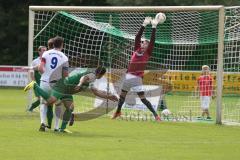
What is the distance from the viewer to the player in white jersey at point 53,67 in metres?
15.6

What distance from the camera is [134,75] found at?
19703mm

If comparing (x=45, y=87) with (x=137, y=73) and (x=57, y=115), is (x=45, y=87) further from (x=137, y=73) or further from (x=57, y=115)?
(x=137, y=73)

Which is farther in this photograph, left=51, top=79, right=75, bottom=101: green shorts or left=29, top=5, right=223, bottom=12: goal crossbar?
left=29, top=5, right=223, bottom=12: goal crossbar

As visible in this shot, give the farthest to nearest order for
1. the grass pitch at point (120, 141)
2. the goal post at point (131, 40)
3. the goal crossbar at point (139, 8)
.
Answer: the goal post at point (131, 40), the goal crossbar at point (139, 8), the grass pitch at point (120, 141)

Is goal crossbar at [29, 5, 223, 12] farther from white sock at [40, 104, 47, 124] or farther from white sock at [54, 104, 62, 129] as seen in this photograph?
white sock at [40, 104, 47, 124]

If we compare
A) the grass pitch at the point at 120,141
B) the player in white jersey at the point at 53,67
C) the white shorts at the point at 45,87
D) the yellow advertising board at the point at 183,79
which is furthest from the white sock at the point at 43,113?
the yellow advertising board at the point at 183,79

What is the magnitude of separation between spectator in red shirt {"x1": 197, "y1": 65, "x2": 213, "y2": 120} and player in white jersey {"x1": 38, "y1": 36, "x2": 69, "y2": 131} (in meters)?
6.22

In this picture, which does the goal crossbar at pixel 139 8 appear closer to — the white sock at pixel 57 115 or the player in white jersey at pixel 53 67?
the player in white jersey at pixel 53 67

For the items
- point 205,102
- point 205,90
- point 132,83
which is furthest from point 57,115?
point 205,90

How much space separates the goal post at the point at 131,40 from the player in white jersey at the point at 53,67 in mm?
5005

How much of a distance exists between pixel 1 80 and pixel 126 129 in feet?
79.4

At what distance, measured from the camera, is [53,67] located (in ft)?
51.3

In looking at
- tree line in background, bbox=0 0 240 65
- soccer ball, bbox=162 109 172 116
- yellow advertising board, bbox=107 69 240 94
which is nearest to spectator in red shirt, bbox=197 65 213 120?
yellow advertising board, bbox=107 69 240 94

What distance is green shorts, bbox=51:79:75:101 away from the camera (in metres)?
15.5
